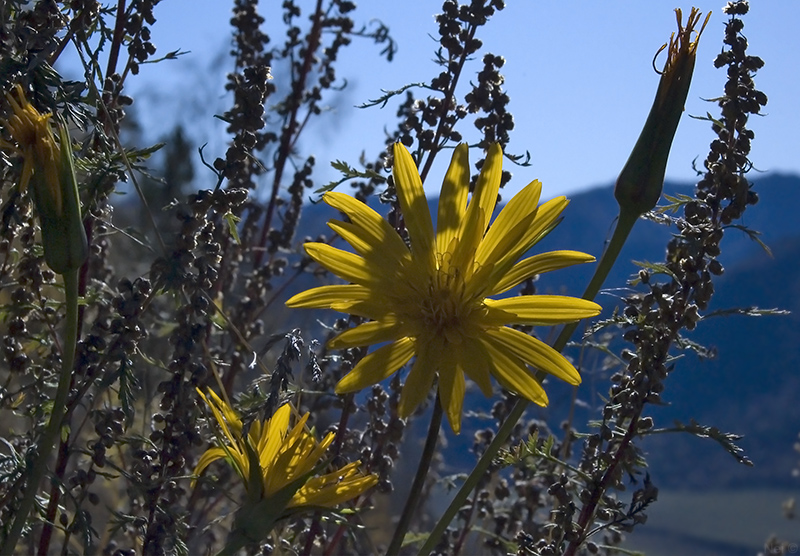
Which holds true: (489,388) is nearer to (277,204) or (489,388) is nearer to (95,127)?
(95,127)

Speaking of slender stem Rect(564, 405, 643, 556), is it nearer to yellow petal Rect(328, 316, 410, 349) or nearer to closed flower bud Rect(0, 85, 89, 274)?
yellow petal Rect(328, 316, 410, 349)

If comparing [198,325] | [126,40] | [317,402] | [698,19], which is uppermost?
[126,40]

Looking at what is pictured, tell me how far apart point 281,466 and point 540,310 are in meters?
0.41

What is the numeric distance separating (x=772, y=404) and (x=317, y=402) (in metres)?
8.86

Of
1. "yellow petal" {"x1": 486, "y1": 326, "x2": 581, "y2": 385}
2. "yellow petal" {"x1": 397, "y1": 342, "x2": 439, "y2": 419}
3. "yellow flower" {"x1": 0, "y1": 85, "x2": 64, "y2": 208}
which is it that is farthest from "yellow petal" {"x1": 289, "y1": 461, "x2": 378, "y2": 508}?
"yellow flower" {"x1": 0, "y1": 85, "x2": 64, "y2": 208}

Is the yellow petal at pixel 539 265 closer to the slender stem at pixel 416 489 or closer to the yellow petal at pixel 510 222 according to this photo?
the yellow petal at pixel 510 222

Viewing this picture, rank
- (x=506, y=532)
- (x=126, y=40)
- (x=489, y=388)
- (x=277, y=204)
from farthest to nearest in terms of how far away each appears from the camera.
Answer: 1. (x=277, y=204)
2. (x=506, y=532)
3. (x=126, y=40)
4. (x=489, y=388)

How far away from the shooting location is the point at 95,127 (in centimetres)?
134

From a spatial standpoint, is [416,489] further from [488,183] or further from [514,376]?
[488,183]

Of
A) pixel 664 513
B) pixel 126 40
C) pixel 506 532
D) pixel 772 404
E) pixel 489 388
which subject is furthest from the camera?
pixel 772 404

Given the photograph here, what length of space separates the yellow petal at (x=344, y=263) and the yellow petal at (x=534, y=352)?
0.18 metres

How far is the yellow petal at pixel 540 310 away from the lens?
99 cm

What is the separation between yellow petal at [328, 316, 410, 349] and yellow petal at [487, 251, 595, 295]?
13 cm

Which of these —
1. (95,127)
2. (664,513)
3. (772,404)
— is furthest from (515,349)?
(772,404)
